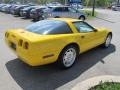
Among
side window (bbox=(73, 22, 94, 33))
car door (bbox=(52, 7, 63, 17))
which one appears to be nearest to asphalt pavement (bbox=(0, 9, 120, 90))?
side window (bbox=(73, 22, 94, 33))

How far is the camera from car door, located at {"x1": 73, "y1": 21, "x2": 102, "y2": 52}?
→ 6.01 meters

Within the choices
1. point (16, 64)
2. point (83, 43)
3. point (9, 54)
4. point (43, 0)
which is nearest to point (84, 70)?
point (83, 43)

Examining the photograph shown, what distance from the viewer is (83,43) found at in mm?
6074

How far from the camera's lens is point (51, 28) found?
5.51m

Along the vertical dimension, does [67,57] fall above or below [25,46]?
below

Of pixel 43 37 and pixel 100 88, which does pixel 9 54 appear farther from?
pixel 100 88

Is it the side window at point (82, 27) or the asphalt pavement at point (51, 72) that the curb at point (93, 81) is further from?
the side window at point (82, 27)

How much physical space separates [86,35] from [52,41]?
167 centimetres

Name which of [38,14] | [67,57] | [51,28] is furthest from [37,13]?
[67,57]

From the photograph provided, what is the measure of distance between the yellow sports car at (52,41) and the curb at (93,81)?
3.22 feet

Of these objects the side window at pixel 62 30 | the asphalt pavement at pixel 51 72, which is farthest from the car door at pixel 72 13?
the side window at pixel 62 30

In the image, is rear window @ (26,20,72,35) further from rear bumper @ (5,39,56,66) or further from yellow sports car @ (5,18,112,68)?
rear bumper @ (5,39,56,66)

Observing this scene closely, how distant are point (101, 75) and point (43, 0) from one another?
67686 millimetres

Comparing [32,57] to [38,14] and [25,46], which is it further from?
[38,14]
